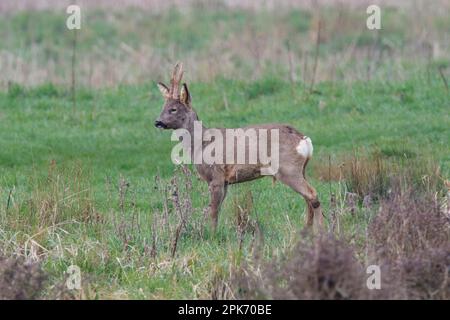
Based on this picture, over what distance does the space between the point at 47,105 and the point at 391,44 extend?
682 centimetres

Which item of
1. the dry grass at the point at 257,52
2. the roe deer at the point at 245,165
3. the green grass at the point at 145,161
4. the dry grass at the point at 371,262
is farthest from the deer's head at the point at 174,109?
the dry grass at the point at 257,52

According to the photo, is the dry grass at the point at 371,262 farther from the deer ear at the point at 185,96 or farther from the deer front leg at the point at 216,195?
the deer ear at the point at 185,96

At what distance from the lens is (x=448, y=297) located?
28.2ft

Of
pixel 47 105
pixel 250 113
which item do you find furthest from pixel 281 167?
pixel 47 105

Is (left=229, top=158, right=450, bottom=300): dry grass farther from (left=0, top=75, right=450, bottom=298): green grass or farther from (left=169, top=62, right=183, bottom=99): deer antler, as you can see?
(left=169, top=62, right=183, bottom=99): deer antler

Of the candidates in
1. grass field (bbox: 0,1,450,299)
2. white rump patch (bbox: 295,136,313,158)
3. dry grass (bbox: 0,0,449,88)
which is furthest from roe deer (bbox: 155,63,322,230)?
dry grass (bbox: 0,0,449,88)

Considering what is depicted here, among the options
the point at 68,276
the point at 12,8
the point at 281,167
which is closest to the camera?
the point at 68,276

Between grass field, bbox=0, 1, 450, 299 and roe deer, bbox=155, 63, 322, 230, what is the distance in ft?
0.66

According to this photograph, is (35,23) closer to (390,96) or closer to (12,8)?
(12,8)

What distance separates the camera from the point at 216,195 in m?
11.6

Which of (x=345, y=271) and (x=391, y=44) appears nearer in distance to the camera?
(x=345, y=271)

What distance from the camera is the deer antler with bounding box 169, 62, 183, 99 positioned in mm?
11633

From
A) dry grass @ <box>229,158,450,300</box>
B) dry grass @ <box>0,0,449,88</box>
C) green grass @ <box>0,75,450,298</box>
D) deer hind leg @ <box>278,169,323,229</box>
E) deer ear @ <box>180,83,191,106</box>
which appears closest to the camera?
dry grass @ <box>229,158,450,300</box>

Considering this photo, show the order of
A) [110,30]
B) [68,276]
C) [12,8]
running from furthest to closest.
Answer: [12,8], [110,30], [68,276]
